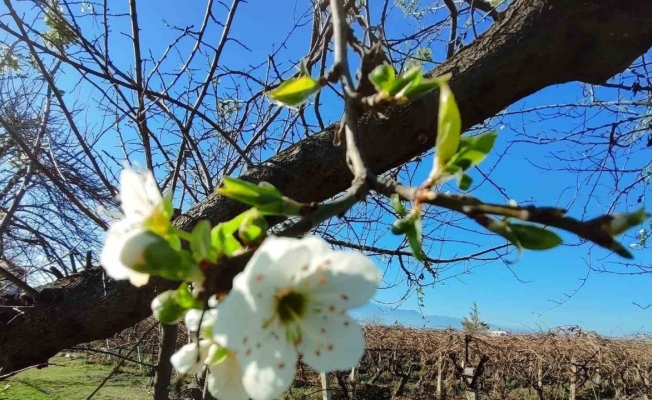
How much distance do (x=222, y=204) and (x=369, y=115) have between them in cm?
37

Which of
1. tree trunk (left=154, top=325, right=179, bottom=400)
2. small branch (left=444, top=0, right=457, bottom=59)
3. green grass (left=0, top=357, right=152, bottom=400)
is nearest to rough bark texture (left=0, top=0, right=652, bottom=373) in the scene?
tree trunk (left=154, top=325, right=179, bottom=400)

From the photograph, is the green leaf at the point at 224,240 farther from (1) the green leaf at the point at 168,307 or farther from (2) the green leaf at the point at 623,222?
(2) the green leaf at the point at 623,222

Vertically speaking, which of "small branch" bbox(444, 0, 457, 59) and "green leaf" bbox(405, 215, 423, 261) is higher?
"small branch" bbox(444, 0, 457, 59)

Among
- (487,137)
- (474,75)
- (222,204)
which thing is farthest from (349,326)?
(474,75)

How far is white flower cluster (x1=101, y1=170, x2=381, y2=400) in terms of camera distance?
32 centimetres

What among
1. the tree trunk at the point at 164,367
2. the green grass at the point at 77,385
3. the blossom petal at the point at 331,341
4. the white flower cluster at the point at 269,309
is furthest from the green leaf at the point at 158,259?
the green grass at the point at 77,385

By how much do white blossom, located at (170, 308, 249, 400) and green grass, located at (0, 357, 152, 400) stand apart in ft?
21.7

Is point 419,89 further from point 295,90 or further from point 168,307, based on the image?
point 168,307

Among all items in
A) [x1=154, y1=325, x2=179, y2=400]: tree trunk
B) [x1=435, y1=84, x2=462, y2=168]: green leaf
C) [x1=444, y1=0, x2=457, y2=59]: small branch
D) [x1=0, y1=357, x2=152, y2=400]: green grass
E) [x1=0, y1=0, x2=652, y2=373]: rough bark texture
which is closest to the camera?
[x1=435, y1=84, x2=462, y2=168]: green leaf

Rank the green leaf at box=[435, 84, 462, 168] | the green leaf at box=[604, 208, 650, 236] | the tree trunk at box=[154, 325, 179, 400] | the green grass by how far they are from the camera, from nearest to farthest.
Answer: the green leaf at box=[604, 208, 650, 236] < the green leaf at box=[435, 84, 462, 168] < the tree trunk at box=[154, 325, 179, 400] < the green grass

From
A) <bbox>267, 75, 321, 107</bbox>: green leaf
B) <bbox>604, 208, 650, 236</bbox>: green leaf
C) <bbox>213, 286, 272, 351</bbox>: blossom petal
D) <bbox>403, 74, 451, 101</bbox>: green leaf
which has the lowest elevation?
<bbox>213, 286, 272, 351</bbox>: blossom petal

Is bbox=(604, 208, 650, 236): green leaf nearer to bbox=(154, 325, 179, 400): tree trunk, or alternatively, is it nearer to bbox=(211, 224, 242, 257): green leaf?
bbox=(211, 224, 242, 257): green leaf

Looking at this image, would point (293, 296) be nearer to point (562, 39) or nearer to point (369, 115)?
point (369, 115)

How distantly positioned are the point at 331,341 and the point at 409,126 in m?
0.79
